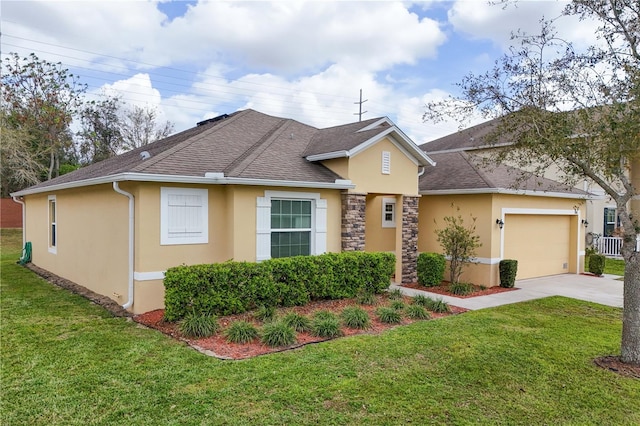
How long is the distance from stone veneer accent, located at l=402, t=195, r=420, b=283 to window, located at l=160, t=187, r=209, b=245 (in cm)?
615

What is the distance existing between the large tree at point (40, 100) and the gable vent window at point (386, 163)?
24.6 meters

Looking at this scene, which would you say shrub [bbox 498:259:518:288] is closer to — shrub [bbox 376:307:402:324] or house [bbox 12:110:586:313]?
house [bbox 12:110:586:313]

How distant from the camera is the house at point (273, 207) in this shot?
874 cm

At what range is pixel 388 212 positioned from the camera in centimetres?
1393

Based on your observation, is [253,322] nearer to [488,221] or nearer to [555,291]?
[488,221]

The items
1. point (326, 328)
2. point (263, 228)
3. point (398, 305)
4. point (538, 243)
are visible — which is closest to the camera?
point (326, 328)

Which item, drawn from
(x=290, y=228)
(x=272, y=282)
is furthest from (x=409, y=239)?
(x=272, y=282)

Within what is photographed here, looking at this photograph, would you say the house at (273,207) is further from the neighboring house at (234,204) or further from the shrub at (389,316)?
the shrub at (389,316)

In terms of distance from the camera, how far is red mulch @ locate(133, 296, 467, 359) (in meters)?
6.25

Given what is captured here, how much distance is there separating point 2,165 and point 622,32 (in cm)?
3112

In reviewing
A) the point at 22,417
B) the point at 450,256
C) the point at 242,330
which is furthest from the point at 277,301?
the point at 450,256

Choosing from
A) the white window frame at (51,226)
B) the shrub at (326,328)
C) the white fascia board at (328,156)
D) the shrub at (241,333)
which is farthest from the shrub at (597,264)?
the white window frame at (51,226)

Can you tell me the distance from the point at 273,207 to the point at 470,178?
7103 mm

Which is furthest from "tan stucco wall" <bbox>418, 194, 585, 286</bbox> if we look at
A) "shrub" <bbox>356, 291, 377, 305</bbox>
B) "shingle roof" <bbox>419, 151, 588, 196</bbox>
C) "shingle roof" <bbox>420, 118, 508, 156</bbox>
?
"shingle roof" <bbox>420, 118, 508, 156</bbox>
